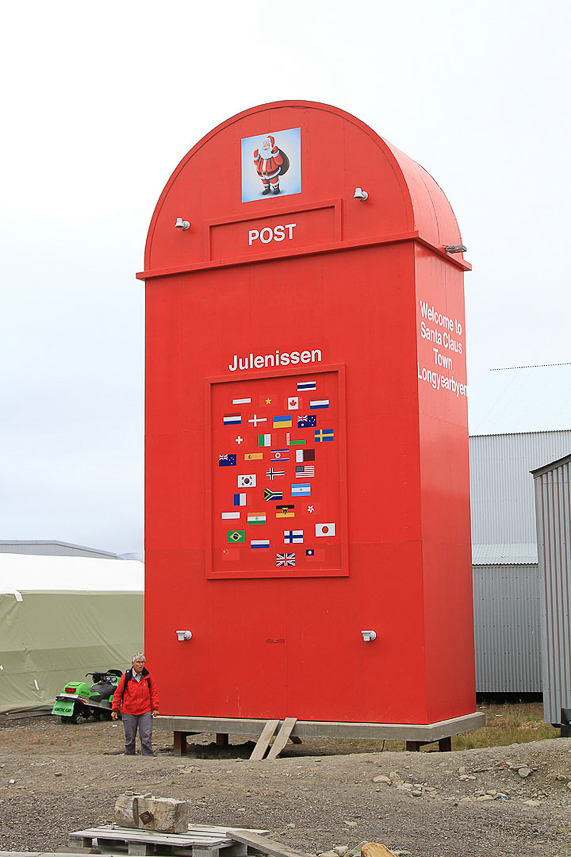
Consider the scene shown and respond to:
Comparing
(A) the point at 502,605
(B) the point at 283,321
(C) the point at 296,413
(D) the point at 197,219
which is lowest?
(A) the point at 502,605

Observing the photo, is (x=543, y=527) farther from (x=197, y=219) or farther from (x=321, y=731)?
(x=197, y=219)

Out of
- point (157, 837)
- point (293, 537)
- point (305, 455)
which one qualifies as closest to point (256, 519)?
point (293, 537)

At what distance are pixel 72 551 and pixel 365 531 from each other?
31422 mm

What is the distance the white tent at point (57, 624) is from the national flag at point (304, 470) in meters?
11.9

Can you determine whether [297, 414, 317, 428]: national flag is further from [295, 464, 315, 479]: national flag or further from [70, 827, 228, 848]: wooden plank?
[70, 827, 228, 848]: wooden plank

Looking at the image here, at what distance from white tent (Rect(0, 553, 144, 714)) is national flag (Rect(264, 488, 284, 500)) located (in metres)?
11.4

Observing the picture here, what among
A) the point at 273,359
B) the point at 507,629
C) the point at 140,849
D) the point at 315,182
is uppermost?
the point at 315,182

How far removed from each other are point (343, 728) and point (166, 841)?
19.8 ft

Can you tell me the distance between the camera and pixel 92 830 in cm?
959

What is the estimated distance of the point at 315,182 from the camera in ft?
51.6

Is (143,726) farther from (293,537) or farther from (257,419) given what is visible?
(257,419)

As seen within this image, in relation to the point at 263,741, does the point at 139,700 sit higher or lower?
higher

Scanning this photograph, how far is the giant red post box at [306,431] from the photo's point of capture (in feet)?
48.3

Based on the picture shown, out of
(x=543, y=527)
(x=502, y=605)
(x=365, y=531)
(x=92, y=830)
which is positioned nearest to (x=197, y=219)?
(x=365, y=531)
